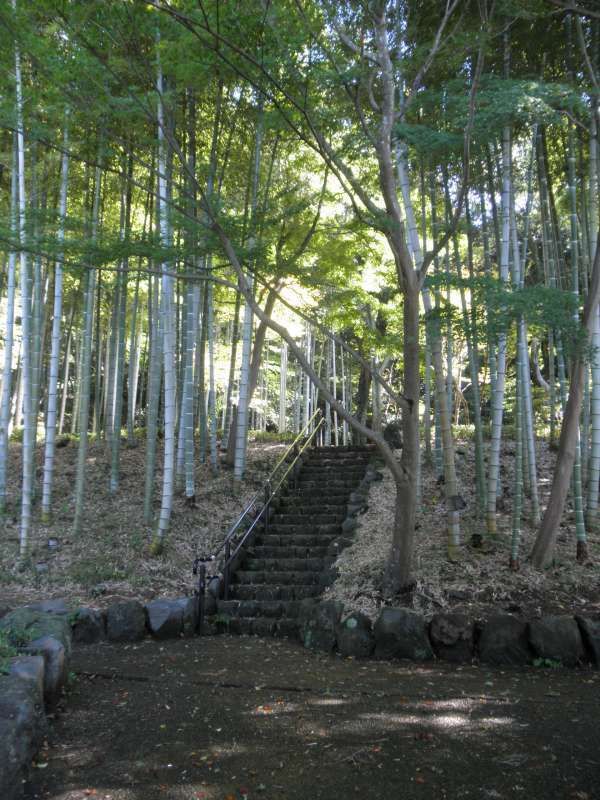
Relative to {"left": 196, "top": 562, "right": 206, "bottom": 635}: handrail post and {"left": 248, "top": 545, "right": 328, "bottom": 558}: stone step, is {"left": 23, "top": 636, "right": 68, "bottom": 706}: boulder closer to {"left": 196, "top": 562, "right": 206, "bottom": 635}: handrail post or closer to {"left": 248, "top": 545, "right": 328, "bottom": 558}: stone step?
{"left": 196, "top": 562, "right": 206, "bottom": 635}: handrail post

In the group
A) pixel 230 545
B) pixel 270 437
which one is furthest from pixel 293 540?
pixel 270 437

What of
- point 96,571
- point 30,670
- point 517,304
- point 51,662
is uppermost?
point 517,304

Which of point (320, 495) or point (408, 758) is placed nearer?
point (408, 758)

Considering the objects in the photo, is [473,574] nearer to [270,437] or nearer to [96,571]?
[96,571]

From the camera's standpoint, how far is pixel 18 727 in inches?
90.6

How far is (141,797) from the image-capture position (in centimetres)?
226

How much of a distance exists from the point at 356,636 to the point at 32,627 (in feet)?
7.48

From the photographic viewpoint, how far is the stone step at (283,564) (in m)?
6.08

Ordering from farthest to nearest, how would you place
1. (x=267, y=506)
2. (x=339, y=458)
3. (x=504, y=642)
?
(x=339, y=458) < (x=267, y=506) < (x=504, y=642)

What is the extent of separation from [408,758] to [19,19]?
5.57m

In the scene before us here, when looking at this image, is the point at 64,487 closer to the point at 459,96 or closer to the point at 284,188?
the point at 284,188

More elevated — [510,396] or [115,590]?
[510,396]

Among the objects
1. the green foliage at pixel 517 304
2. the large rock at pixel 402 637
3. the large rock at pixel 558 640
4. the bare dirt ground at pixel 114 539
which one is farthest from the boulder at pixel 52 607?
the green foliage at pixel 517 304

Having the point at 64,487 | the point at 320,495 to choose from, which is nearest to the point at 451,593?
the point at 320,495
